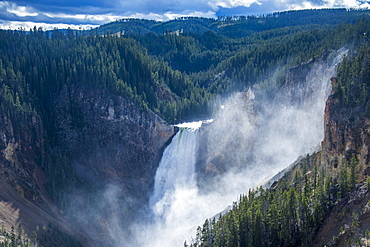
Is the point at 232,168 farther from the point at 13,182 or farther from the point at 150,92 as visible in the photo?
the point at 13,182

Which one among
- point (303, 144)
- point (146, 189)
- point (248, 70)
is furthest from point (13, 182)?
point (248, 70)

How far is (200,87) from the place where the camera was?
178 metres

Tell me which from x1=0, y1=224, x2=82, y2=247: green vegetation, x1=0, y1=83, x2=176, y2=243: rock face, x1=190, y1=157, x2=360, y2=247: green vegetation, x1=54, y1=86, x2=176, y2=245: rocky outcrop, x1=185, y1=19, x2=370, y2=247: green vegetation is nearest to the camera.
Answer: x1=190, y1=157, x2=360, y2=247: green vegetation

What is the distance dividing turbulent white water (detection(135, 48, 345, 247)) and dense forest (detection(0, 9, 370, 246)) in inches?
354

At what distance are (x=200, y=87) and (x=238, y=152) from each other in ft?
220

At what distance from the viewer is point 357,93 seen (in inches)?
2908

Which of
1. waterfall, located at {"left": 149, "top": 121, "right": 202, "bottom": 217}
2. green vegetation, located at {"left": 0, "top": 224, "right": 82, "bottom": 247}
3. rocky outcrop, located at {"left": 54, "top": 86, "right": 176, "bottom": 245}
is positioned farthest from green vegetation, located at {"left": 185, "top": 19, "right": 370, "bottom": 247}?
rocky outcrop, located at {"left": 54, "top": 86, "right": 176, "bottom": 245}

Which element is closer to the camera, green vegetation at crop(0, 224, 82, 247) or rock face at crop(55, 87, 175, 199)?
green vegetation at crop(0, 224, 82, 247)

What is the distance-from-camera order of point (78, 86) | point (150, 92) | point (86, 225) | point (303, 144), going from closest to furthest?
point (303, 144), point (86, 225), point (78, 86), point (150, 92)

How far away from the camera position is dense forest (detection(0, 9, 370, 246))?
2665 inches

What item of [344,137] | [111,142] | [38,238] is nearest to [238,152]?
[111,142]

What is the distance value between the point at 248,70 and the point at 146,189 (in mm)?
68314

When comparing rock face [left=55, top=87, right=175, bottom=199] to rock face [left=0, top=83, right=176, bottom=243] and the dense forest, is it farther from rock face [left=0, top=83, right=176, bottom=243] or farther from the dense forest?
the dense forest

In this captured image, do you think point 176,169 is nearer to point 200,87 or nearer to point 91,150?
point 91,150
